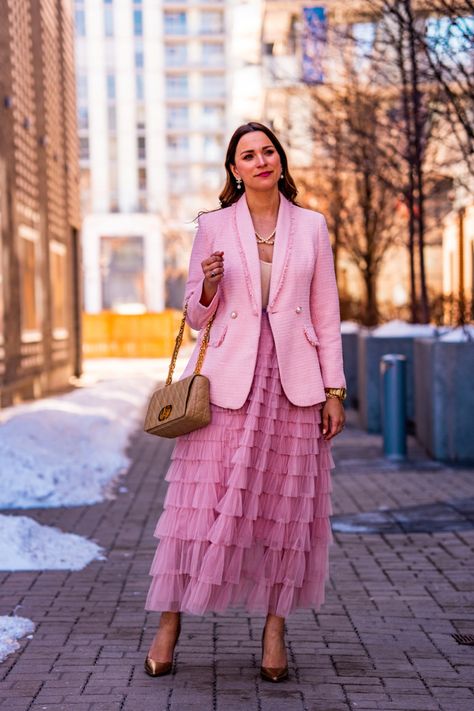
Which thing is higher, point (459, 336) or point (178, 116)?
point (178, 116)

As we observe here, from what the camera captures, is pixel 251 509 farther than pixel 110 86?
No

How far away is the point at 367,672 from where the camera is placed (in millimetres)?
4379

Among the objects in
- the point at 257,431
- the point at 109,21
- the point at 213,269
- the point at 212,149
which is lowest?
the point at 257,431

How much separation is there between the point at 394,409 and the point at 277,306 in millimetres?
7101

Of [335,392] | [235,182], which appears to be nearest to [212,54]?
[235,182]

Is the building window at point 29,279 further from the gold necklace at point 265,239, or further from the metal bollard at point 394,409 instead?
the gold necklace at point 265,239

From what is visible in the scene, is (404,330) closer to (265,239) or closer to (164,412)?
(265,239)

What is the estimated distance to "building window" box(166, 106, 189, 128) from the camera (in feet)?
294

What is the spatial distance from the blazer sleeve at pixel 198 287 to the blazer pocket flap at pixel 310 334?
337 mm

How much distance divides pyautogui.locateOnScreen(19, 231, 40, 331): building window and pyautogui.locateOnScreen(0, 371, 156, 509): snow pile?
4121mm

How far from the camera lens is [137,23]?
83.1 m

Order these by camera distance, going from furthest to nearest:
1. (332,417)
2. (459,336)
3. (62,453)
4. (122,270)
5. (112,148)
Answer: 1. (112,148)
2. (122,270)
3. (459,336)
4. (62,453)
5. (332,417)

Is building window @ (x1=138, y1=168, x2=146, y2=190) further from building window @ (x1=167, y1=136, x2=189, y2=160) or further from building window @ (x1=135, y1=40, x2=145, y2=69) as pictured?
building window @ (x1=135, y1=40, x2=145, y2=69)

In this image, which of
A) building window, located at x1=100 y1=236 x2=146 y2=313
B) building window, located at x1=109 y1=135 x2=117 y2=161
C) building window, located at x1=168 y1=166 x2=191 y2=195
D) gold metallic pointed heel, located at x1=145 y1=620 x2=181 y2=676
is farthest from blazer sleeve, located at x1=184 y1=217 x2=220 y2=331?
building window, located at x1=168 y1=166 x2=191 y2=195
